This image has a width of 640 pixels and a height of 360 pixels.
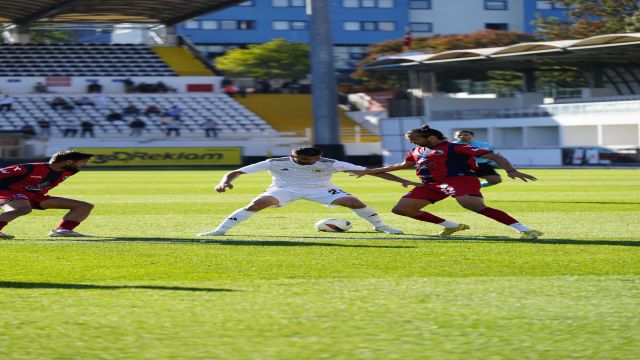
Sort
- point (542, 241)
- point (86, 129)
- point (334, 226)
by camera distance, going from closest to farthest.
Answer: point (542, 241), point (334, 226), point (86, 129)

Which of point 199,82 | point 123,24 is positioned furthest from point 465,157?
point 123,24

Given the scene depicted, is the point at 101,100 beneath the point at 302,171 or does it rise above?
beneath

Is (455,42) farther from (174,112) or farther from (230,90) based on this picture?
(174,112)

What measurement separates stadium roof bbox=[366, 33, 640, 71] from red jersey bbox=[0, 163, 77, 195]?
45.4 meters

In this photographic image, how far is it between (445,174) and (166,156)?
4198 centimetres

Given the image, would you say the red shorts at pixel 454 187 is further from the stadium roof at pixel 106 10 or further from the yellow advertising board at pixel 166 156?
the stadium roof at pixel 106 10

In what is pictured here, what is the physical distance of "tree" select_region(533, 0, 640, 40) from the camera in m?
79.6

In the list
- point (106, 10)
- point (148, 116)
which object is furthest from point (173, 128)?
point (106, 10)

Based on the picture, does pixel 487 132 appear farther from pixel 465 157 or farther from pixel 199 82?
pixel 465 157

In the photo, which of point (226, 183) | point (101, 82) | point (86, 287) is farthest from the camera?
point (101, 82)

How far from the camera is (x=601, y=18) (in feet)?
279

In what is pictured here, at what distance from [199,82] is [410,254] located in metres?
58.3

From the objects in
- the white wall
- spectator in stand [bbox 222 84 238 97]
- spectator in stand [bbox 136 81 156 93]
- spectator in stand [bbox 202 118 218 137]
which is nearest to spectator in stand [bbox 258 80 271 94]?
spectator in stand [bbox 222 84 238 97]

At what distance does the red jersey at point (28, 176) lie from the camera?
579 inches
